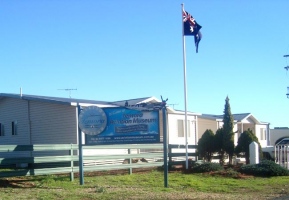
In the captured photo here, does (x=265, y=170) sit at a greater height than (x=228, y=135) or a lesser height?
lesser

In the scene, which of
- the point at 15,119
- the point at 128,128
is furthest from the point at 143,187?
the point at 15,119

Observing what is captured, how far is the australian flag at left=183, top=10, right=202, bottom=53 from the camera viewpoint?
829 inches

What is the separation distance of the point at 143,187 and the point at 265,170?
6322 mm

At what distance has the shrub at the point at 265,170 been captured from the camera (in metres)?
18.2

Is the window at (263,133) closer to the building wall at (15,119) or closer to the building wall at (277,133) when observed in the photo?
the building wall at (277,133)

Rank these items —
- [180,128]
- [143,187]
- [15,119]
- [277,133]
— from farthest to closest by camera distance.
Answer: [277,133]
[180,128]
[15,119]
[143,187]

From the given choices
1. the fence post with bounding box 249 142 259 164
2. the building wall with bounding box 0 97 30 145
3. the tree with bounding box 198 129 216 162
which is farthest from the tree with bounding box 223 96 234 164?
the building wall with bounding box 0 97 30 145

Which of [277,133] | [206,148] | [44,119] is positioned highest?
[44,119]

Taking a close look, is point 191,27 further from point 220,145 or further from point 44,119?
point 44,119

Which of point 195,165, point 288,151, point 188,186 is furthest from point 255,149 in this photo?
point 188,186

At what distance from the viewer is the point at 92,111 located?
15234 mm

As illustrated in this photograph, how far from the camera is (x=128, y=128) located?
49.4ft

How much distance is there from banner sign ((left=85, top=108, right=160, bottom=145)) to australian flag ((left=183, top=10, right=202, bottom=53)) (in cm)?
729

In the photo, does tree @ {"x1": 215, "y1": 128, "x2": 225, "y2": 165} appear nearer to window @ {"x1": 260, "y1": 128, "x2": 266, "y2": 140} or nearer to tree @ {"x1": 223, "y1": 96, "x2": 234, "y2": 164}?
tree @ {"x1": 223, "y1": 96, "x2": 234, "y2": 164}
